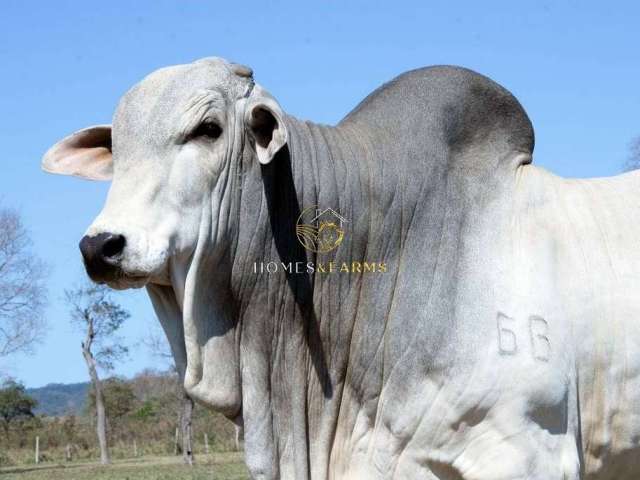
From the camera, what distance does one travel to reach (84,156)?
3.82 metres

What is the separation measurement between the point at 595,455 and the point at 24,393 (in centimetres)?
5654

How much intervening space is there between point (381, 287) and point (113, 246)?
0.93 metres

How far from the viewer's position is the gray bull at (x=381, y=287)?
10.9 feet

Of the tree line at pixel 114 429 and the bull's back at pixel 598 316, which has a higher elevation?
the bull's back at pixel 598 316

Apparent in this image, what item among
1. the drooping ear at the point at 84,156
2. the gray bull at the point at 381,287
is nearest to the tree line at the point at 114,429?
the drooping ear at the point at 84,156

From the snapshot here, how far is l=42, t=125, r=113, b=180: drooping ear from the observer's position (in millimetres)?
3785

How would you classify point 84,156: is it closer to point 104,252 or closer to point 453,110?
point 104,252

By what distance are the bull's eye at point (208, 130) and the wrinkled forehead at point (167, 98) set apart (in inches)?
2.4

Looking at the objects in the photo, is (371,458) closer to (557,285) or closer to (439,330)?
(439,330)

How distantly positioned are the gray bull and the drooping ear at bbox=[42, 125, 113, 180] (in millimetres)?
333

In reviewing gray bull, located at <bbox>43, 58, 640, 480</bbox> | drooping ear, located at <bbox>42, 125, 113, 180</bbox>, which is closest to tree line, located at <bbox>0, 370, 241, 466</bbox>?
drooping ear, located at <bbox>42, 125, 113, 180</bbox>

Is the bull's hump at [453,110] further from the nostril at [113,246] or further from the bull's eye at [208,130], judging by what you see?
the nostril at [113,246]

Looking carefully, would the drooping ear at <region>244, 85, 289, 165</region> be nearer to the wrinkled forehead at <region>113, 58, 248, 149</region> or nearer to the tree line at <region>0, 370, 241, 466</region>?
the wrinkled forehead at <region>113, 58, 248, 149</region>

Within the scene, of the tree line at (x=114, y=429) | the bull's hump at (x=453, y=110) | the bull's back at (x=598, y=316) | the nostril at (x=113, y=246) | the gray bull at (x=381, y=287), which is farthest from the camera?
the tree line at (x=114, y=429)
